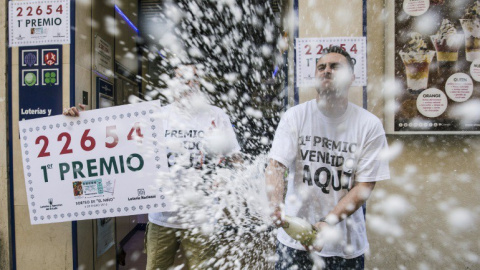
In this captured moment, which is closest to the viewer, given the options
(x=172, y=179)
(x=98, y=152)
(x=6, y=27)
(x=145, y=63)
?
(x=98, y=152)

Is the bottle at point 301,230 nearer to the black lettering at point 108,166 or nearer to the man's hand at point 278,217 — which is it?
the man's hand at point 278,217

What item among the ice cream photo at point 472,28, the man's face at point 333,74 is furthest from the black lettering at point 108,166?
the ice cream photo at point 472,28

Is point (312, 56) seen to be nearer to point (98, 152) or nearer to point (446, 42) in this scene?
point (446, 42)

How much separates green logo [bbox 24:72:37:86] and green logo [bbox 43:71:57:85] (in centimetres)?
8

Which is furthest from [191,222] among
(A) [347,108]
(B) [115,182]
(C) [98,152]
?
(A) [347,108]

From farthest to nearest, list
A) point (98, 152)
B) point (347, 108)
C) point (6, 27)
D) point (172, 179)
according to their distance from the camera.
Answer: point (6, 27) → point (172, 179) → point (98, 152) → point (347, 108)

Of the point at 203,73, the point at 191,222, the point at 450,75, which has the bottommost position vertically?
the point at 191,222

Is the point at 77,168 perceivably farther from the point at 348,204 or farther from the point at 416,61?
the point at 416,61

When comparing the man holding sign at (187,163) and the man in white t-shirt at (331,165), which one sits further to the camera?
the man holding sign at (187,163)

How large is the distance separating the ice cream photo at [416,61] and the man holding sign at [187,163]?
4.44 feet

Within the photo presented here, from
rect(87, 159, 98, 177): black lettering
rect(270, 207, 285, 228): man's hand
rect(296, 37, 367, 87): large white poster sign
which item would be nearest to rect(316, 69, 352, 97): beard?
rect(296, 37, 367, 87): large white poster sign

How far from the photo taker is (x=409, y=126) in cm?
235

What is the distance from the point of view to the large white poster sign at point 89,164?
2.01 meters

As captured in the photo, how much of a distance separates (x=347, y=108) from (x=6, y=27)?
8.38 ft
